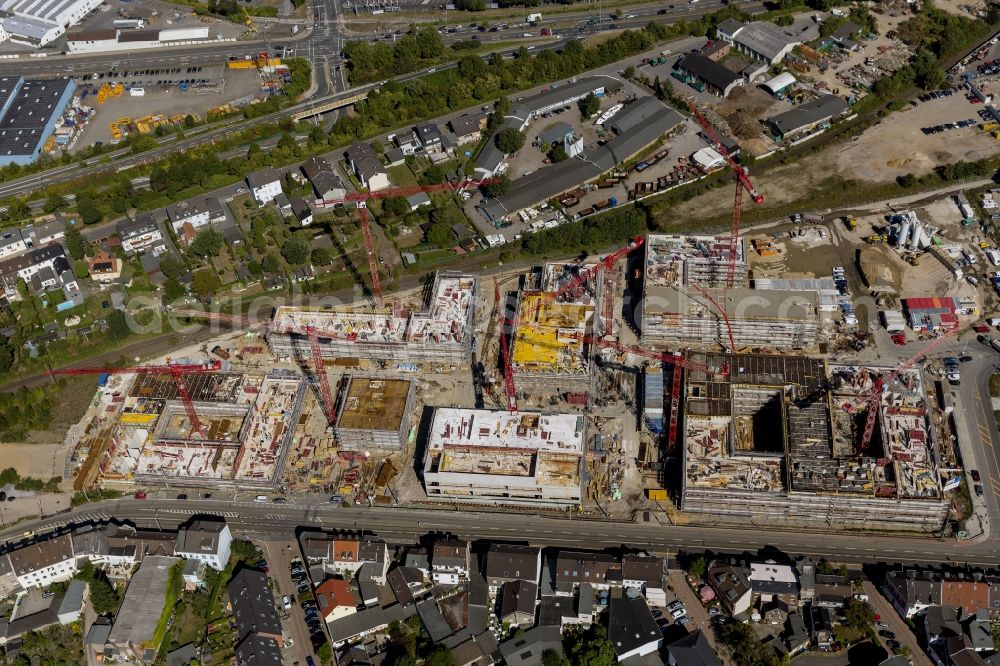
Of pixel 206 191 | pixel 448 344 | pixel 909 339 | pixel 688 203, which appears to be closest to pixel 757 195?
pixel 688 203

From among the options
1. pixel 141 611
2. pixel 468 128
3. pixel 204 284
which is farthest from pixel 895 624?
pixel 468 128

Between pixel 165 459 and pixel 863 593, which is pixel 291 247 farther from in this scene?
pixel 863 593

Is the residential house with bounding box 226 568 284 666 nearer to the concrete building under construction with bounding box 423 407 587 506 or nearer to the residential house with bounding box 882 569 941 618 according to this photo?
the concrete building under construction with bounding box 423 407 587 506

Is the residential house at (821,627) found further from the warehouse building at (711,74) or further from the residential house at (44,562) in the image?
the warehouse building at (711,74)

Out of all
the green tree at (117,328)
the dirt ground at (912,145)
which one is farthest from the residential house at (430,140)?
the dirt ground at (912,145)

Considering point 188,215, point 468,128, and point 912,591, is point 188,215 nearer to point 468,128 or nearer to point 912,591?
point 468,128

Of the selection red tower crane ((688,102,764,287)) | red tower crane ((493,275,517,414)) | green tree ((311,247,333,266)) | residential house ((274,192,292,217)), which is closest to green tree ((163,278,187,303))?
green tree ((311,247,333,266))
